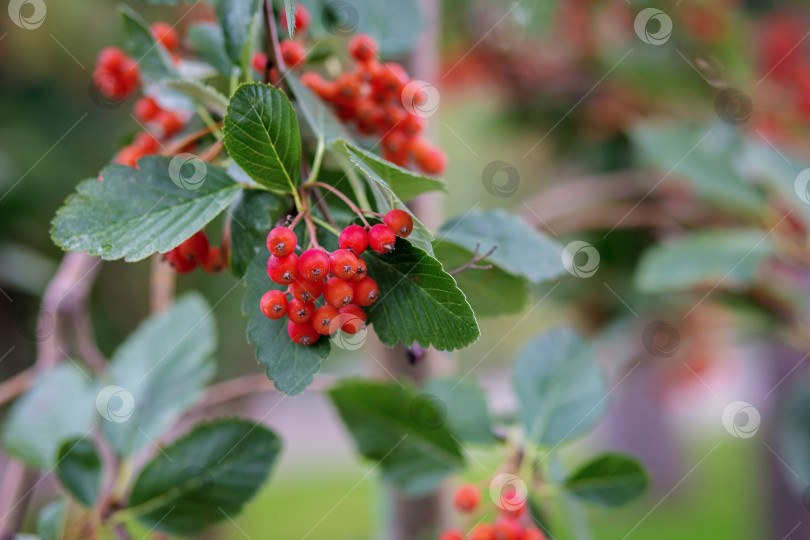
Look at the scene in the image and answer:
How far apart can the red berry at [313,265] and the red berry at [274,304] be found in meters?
0.03

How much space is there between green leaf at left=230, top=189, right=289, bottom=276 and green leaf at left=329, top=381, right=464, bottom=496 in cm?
32

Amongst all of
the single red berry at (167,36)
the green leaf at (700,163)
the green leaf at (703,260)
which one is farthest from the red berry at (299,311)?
the green leaf at (700,163)

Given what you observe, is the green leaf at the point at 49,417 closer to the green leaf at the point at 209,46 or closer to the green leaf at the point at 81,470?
the green leaf at the point at 81,470

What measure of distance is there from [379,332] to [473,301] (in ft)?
0.62

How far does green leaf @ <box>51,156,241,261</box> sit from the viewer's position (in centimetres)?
→ 48

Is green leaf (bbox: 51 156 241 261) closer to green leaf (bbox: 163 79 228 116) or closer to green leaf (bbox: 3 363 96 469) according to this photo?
green leaf (bbox: 163 79 228 116)

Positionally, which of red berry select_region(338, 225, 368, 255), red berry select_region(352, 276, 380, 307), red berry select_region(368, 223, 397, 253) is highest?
red berry select_region(368, 223, 397, 253)

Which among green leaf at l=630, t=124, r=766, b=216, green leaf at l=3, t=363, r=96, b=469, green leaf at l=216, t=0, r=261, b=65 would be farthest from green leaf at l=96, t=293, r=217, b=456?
green leaf at l=630, t=124, r=766, b=216

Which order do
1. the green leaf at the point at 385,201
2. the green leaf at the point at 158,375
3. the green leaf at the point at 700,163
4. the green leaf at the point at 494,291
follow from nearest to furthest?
the green leaf at the point at 385,201
the green leaf at the point at 494,291
the green leaf at the point at 158,375
the green leaf at the point at 700,163

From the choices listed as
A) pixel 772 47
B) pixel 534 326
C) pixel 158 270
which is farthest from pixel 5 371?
pixel 534 326

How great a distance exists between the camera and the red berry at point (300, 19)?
2.24ft

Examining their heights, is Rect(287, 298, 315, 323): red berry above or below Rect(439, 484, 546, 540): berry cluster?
above

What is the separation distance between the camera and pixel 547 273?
62cm

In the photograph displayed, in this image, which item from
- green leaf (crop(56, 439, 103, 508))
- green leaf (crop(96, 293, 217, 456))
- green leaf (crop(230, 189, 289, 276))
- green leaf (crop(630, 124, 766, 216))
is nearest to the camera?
green leaf (crop(230, 189, 289, 276))
